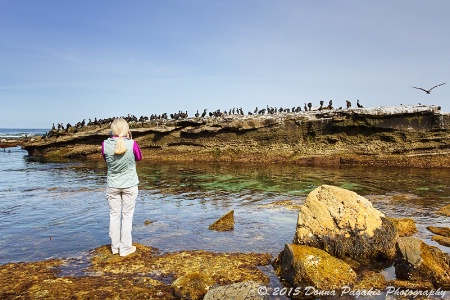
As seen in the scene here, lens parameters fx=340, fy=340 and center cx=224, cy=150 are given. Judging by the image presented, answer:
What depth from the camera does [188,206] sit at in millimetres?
13758

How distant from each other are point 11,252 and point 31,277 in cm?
226

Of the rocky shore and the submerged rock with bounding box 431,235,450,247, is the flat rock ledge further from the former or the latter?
the submerged rock with bounding box 431,235,450,247

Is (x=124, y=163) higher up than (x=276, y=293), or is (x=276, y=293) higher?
→ (x=124, y=163)

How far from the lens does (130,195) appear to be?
23.9 feet

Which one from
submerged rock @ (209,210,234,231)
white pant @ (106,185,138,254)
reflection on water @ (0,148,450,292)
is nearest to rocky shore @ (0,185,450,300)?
white pant @ (106,185,138,254)

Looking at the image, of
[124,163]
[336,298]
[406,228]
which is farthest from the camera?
[406,228]

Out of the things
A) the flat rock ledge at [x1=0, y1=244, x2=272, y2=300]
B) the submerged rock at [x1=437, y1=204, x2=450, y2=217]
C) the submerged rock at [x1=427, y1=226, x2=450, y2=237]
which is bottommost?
the submerged rock at [x1=437, y1=204, x2=450, y2=217]

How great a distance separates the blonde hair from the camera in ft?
22.6

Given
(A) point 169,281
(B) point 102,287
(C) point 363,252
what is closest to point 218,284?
(A) point 169,281

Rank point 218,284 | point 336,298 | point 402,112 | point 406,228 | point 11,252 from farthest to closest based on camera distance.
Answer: point 402,112 → point 406,228 → point 11,252 → point 218,284 → point 336,298

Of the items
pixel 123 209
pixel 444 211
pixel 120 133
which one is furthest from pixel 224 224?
pixel 444 211

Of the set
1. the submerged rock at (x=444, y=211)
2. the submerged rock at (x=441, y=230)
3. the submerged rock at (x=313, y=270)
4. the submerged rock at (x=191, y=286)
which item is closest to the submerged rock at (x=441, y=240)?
the submerged rock at (x=441, y=230)

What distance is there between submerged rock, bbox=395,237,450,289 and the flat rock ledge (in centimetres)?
263

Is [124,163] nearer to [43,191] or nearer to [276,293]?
[276,293]
